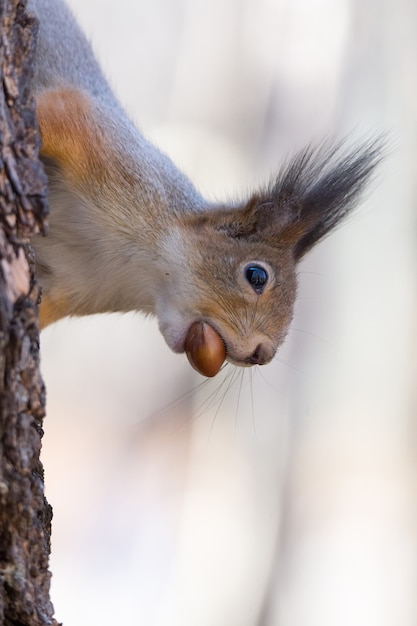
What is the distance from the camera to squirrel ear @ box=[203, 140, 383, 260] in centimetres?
204

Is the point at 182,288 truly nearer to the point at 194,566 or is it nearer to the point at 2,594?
the point at 2,594

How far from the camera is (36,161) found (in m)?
1.24

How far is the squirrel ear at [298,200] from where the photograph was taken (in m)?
2.04

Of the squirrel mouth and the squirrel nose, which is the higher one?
the squirrel nose

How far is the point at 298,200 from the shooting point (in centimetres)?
206

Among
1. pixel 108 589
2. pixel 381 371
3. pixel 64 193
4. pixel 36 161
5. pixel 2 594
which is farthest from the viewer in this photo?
pixel 381 371

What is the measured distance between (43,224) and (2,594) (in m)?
0.49

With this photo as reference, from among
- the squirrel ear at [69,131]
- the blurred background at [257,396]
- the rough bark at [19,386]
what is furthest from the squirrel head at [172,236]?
the blurred background at [257,396]

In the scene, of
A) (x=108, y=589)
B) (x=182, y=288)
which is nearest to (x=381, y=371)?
(x=108, y=589)

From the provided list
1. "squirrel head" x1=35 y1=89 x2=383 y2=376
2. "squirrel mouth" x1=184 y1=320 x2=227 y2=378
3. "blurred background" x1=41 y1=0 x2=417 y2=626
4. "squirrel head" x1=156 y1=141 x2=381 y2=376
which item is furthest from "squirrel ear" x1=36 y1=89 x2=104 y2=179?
"blurred background" x1=41 y1=0 x2=417 y2=626

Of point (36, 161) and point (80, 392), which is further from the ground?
point (80, 392)

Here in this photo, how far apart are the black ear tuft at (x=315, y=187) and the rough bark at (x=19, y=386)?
0.91 meters

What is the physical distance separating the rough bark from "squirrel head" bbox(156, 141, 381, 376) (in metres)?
0.66

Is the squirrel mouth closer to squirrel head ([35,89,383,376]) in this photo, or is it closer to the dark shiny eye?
squirrel head ([35,89,383,376])
